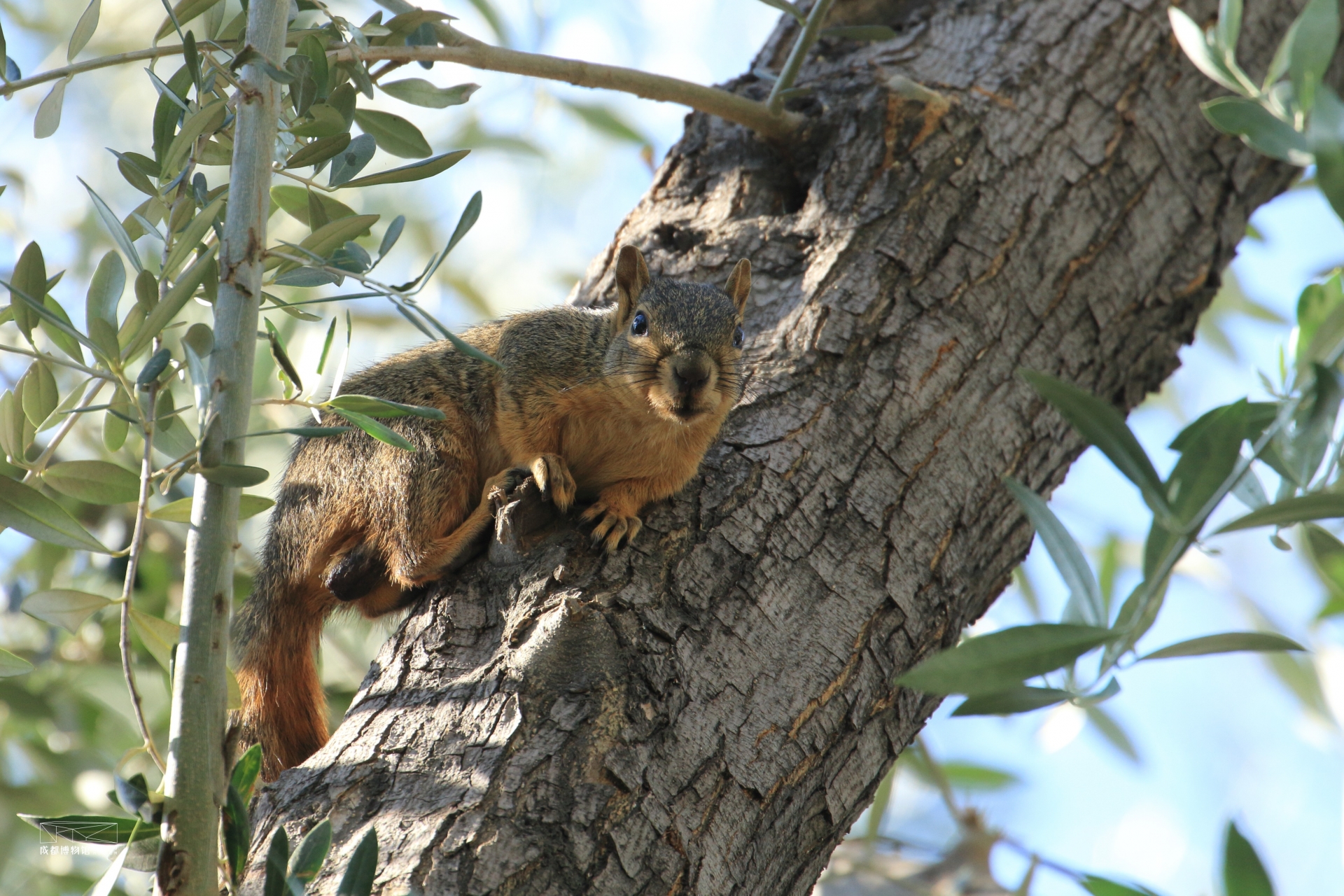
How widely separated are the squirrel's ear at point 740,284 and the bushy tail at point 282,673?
1.20 meters

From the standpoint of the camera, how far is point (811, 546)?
210cm

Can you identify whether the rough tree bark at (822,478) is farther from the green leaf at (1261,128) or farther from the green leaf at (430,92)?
the green leaf at (1261,128)

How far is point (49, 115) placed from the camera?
5.27ft

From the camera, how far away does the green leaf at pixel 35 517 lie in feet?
4.39

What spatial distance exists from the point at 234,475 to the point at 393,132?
83 centimetres

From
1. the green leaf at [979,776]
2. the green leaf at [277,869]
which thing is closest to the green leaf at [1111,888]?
the green leaf at [277,869]

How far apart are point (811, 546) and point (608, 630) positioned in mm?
494

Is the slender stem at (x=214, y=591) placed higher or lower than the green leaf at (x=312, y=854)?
higher

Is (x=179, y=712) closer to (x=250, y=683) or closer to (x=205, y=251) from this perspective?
(x=205, y=251)

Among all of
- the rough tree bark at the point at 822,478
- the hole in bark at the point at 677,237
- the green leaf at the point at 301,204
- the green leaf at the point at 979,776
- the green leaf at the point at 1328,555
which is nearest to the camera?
the green leaf at the point at 1328,555

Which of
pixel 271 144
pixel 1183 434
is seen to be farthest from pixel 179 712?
pixel 1183 434

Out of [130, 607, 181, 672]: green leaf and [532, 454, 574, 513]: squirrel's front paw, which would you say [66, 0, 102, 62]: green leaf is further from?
[532, 454, 574, 513]: squirrel's front paw

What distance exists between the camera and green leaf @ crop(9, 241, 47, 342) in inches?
54.9

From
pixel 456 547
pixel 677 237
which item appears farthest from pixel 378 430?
pixel 677 237
